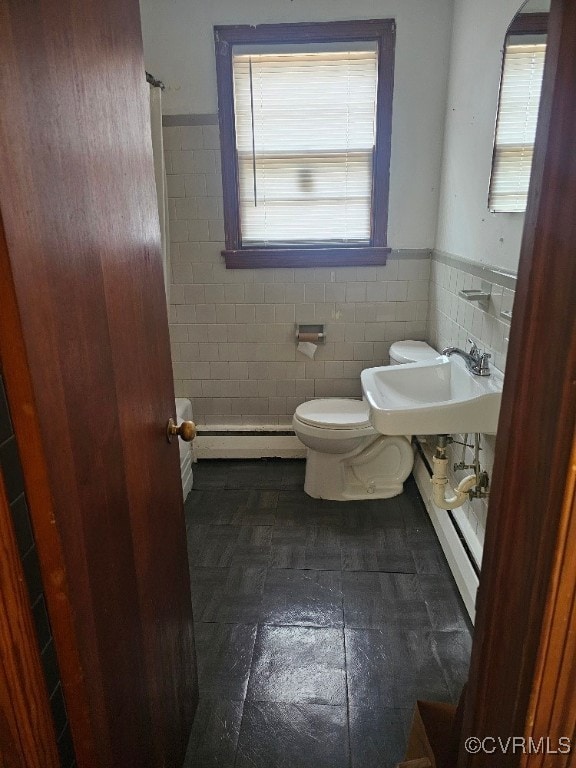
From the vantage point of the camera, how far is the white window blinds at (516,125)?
65.7 inches

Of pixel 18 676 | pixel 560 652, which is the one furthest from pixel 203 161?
pixel 560 652

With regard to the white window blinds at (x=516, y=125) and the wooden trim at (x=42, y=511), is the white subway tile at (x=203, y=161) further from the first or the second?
the wooden trim at (x=42, y=511)

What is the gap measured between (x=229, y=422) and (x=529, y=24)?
7.99ft

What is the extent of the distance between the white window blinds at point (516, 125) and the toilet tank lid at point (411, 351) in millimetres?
922

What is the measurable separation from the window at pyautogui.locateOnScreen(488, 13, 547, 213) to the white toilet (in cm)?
103

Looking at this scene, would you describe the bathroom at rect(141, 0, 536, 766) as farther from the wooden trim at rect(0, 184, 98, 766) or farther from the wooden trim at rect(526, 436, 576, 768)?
the wooden trim at rect(526, 436, 576, 768)

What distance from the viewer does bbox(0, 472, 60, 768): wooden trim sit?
2.26ft

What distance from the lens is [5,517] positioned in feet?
2.22

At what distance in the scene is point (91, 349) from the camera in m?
0.84

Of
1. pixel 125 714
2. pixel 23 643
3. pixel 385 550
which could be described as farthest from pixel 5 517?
pixel 385 550

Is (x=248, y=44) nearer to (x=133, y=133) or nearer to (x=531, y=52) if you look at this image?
(x=531, y=52)

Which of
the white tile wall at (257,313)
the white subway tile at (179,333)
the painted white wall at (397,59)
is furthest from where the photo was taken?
the white subway tile at (179,333)

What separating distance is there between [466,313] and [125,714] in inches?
77.1

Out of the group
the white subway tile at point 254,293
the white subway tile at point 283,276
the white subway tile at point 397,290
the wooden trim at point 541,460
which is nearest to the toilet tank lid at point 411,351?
the white subway tile at point 397,290
